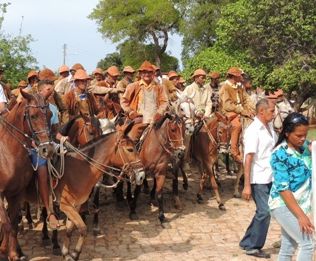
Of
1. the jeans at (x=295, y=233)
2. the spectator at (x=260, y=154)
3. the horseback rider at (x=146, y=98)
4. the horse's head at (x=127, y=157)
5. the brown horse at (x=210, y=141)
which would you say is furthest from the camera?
the brown horse at (x=210, y=141)

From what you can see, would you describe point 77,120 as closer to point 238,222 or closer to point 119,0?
point 238,222

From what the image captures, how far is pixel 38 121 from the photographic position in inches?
277

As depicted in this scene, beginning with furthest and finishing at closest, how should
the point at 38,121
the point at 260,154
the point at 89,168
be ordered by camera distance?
the point at 89,168, the point at 260,154, the point at 38,121

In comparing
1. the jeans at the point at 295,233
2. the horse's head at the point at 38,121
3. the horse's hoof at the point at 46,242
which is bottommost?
the horse's hoof at the point at 46,242

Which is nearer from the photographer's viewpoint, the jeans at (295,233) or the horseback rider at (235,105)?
the jeans at (295,233)

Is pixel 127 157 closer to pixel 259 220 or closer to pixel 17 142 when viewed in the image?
pixel 17 142

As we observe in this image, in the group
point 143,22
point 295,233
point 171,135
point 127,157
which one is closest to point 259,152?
point 127,157

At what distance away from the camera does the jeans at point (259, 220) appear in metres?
7.65

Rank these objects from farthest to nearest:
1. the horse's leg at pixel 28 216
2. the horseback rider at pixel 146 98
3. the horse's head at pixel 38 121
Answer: the horseback rider at pixel 146 98 → the horse's leg at pixel 28 216 → the horse's head at pixel 38 121

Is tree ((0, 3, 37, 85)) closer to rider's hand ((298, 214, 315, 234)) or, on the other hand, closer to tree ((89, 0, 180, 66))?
rider's hand ((298, 214, 315, 234))

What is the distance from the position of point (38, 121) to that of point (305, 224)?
12.2 ft

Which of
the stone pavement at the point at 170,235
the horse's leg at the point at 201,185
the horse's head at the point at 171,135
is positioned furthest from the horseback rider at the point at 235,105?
the horse's head at the point at 171,135

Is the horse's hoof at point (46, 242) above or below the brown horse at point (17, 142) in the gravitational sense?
below

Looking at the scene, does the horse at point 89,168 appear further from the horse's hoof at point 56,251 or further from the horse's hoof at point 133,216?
the horse's hoof at point 133,216
